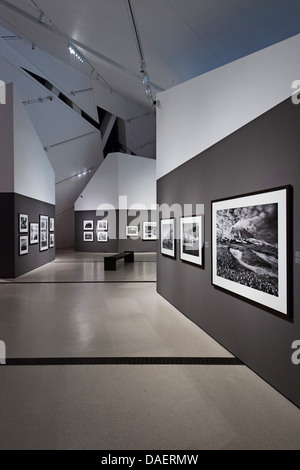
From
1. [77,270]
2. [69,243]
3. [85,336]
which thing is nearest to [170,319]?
[85,336]

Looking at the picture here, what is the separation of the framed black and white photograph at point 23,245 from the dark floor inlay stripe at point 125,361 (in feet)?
26.1

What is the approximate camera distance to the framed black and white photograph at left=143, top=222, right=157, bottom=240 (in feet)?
67.6

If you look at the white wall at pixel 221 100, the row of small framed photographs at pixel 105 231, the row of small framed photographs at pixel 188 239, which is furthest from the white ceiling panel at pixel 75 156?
the row of small framed photographs at pixel 188 239

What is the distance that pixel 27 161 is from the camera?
12.5 m

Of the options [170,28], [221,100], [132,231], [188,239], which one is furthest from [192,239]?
[132,231]

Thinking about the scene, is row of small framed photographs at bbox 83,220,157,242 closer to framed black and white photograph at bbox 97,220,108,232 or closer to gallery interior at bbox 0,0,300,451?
framed black and white photograph at bbox 97,220,108,232

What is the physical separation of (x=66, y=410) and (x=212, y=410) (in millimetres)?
1445

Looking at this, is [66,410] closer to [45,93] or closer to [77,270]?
[77,270]

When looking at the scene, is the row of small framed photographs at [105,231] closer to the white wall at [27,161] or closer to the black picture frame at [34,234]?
the white wall at [27,161]

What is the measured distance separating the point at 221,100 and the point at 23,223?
9.34m

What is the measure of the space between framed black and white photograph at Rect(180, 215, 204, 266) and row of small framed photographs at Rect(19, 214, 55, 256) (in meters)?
7.40

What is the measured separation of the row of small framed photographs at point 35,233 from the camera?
464 inches

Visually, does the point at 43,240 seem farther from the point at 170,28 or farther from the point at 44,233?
the point at 170,28

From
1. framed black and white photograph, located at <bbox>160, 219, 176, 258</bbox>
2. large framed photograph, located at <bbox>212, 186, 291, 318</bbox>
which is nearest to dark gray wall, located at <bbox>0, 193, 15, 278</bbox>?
framed black and white photograph, located at <bbox>160, 219, 176, 258</bbox>
